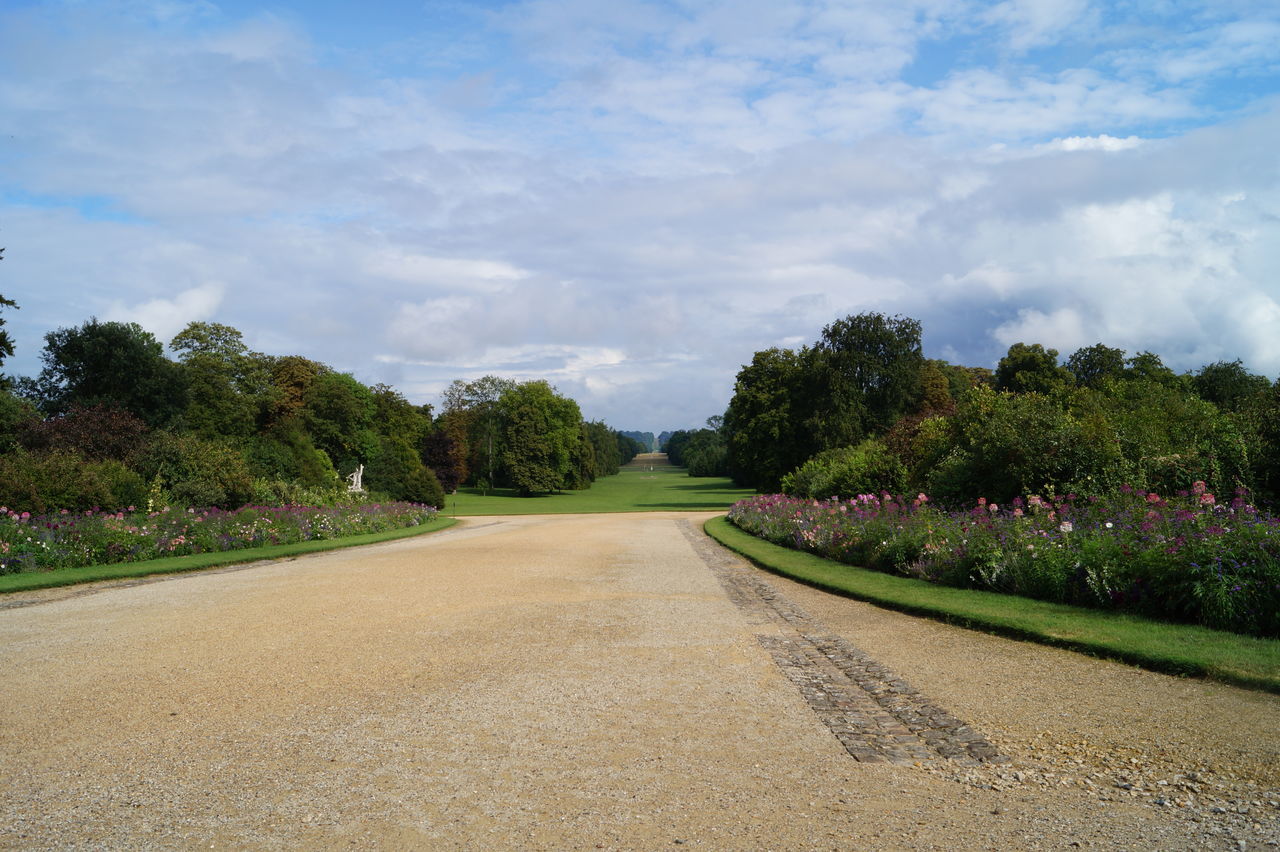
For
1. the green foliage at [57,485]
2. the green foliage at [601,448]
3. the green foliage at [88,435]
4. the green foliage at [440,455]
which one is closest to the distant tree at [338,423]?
the green foliage at [440,455]

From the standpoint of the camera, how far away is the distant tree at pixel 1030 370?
53875 millimetres

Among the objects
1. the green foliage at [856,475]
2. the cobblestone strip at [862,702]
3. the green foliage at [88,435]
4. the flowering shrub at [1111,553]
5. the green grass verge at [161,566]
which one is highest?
the green foliage at [88,435]

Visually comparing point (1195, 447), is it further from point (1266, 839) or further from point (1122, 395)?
point (1266, 839)

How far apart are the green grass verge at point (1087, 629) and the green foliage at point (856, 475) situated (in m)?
10.7

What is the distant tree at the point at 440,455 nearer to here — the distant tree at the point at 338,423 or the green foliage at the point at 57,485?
the distant tree at the point at 338,423

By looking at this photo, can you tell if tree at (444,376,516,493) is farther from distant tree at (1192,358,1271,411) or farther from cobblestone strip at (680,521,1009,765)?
cobblestone strip at (680,521,1009,765)

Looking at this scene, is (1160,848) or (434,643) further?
(434,643)

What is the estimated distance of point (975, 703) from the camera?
20.9 ft

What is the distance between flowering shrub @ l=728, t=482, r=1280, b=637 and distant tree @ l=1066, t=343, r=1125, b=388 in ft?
147

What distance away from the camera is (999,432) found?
680 inches

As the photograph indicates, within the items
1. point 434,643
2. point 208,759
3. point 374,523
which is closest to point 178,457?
point 374,523

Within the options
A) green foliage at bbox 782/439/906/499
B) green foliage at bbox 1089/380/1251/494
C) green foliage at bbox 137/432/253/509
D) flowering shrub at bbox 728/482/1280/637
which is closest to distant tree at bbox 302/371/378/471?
green foliage at bbox 137/432/253/509

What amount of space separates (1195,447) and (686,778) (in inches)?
545

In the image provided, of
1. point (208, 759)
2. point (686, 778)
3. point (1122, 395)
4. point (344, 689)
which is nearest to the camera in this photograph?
point (686, 778)
